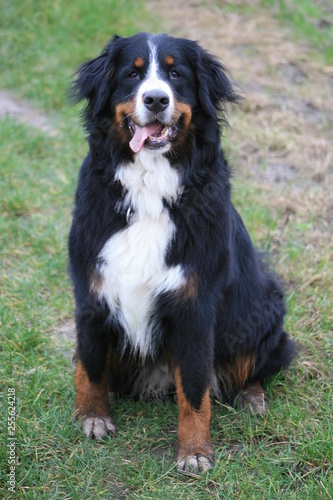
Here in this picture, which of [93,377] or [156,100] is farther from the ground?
[156,100]

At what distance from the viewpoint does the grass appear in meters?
2.70

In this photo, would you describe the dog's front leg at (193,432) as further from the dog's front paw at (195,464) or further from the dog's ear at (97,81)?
the dog's ear at (97,81)

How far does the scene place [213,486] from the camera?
273cm

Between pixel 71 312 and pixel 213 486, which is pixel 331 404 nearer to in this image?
pixel 213 486

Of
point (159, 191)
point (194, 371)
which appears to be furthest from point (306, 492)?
point (159, 191)

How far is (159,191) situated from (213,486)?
1.26 metres

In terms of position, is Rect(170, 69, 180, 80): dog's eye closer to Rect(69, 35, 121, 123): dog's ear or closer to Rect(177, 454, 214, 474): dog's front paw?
Rect(69, 35, 121, 123): dog's ear

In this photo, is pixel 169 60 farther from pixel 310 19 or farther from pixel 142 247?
pixel 310 19

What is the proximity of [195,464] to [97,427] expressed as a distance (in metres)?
0.49

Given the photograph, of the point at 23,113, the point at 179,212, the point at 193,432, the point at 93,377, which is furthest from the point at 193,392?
the point at 23,113

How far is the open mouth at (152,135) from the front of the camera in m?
2.74

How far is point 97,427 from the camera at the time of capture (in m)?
2.99

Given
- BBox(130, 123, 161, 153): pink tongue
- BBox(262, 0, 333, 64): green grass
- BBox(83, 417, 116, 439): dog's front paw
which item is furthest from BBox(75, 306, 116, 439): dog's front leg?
BBox(262, 0, 333, 64): green grass

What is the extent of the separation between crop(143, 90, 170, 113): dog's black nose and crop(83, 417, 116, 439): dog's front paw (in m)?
1.42
